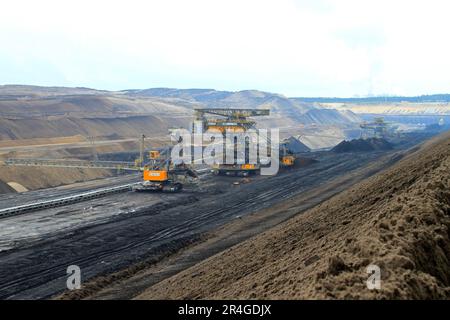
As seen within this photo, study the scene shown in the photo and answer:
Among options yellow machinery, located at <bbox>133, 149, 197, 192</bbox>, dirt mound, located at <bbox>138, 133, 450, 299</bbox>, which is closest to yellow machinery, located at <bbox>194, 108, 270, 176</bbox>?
yellow machinery, located at <bbox>133, 149, 197, 192</bbox>

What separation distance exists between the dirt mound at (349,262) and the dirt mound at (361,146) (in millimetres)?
71828

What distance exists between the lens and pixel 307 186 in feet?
175

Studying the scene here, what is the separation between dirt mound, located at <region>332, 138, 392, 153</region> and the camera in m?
93.1

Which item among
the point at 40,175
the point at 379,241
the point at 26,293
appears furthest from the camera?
the point at 40,175

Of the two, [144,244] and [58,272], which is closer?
[58,272]

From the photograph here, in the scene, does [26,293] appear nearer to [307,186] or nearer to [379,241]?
[379,241]

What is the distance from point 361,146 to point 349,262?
86.8 m

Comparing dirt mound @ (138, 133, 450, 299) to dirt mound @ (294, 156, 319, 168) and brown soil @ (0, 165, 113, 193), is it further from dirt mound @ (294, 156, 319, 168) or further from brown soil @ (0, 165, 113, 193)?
dirt mound @ (294, 156, 319, 168)

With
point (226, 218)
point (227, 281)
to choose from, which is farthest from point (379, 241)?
point (226, 218)

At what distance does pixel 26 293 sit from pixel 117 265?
5057 millimetres

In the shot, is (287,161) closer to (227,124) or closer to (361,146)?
(227,124)
